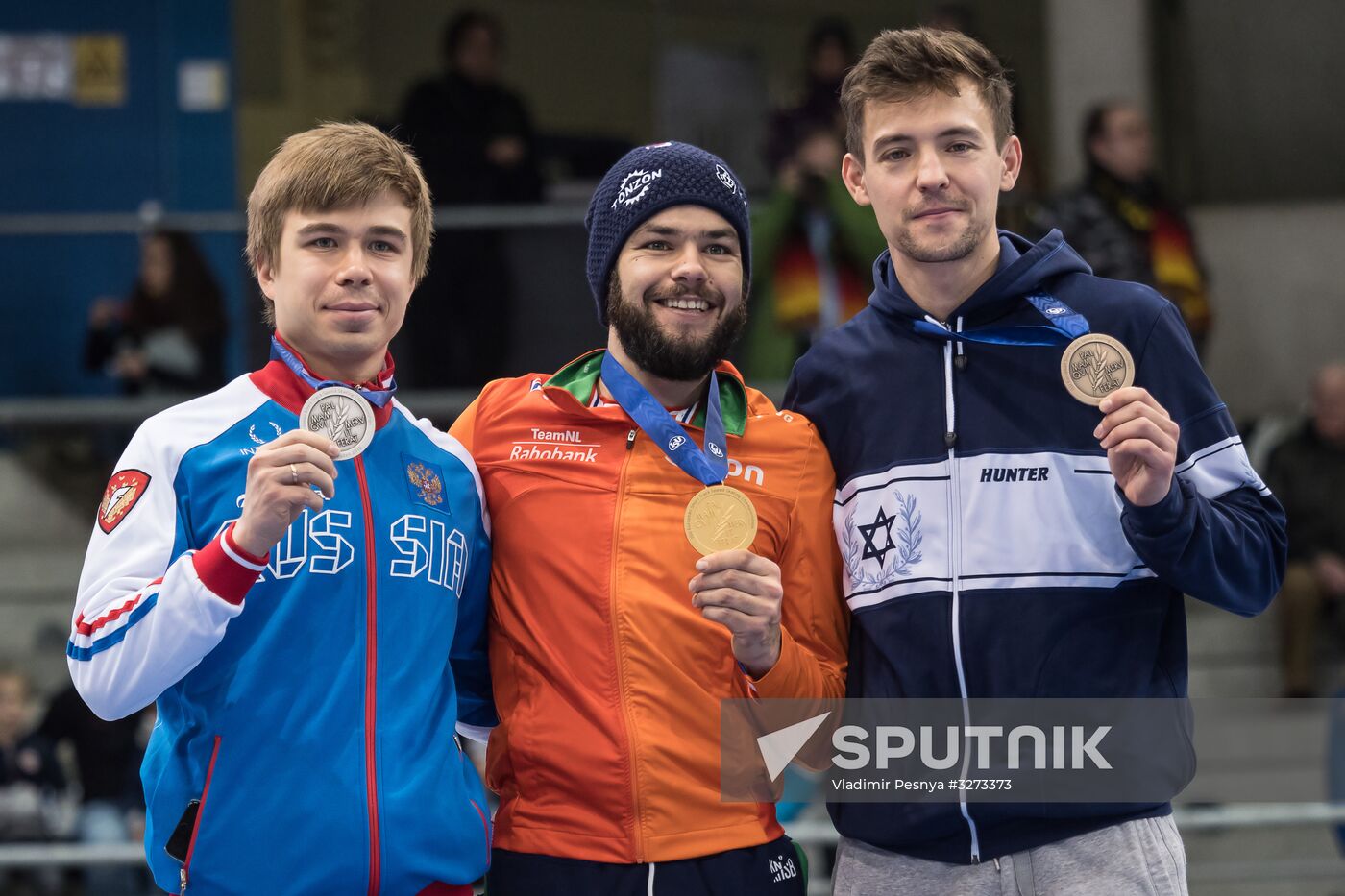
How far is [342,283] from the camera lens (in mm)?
3281

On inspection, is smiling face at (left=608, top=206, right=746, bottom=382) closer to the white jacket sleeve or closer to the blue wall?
the white jacket sleeve

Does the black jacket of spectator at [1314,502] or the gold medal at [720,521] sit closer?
the gold medal at [720,521]

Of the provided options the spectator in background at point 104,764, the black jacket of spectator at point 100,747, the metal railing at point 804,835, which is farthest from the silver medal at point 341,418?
the black jacket of spectator at point 100,747

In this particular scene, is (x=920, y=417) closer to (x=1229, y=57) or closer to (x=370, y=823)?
(x=370, y=823)

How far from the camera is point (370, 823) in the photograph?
10.1 ft

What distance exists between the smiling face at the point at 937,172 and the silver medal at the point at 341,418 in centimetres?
119

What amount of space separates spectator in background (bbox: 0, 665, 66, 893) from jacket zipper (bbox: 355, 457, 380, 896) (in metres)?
4.55

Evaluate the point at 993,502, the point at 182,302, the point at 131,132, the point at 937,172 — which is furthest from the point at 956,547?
the point at 131,132

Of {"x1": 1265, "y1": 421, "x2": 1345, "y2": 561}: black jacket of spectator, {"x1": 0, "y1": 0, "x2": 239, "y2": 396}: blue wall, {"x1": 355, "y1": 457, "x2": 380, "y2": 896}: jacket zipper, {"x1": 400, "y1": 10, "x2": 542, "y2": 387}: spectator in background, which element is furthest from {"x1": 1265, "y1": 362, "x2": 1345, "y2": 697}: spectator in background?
{"x1": 0, "y1": 0, "x2": 239, "y2": 396}: blue wall

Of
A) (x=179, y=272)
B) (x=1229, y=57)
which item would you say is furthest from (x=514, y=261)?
(x=1229, y=57)

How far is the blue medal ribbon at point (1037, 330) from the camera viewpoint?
3.44m

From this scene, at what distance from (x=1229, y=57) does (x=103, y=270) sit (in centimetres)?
777

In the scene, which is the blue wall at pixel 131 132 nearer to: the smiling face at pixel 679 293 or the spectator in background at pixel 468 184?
the spectator in background at pixel 468 184

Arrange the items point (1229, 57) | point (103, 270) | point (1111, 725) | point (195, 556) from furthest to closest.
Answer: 1. point (1229, 57)
2. point (103, 270)
3. point (1111, 725)
4. point (195, 556)
